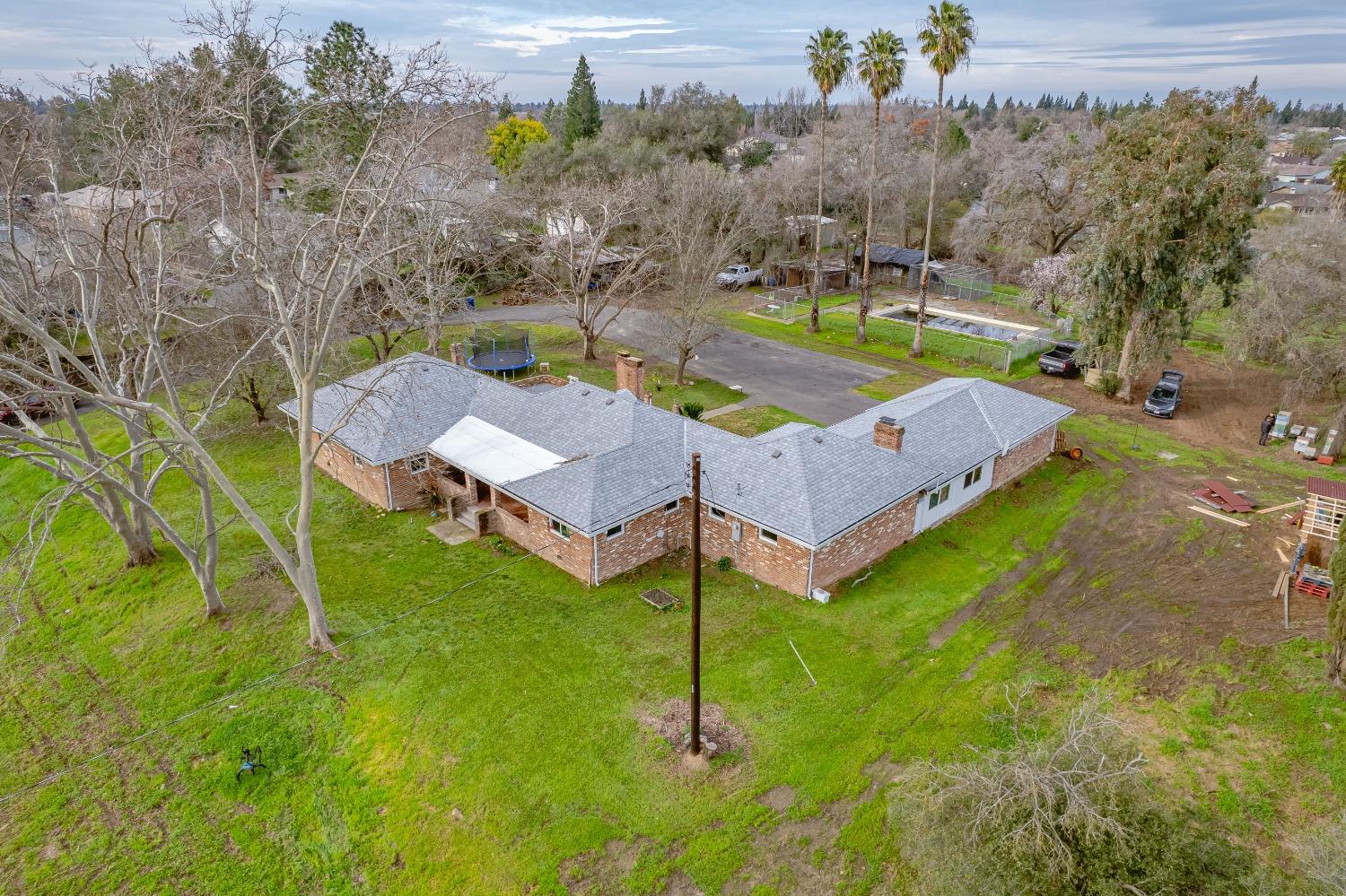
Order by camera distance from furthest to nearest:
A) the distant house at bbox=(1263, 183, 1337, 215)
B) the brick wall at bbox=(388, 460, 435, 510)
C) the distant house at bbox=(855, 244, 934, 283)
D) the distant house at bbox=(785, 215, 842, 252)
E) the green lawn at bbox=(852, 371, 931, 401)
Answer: the distant house at bbox=(1263, 183, 1337, 215) → the distant house at bbox=(855, 244, 934, 283) → the distant house at bbox=(785, 215, 842, 252) → the green lawn at bbox=(852, 371, 931, 401) → the brick wall at bbox=(388, 460, 435, 510)

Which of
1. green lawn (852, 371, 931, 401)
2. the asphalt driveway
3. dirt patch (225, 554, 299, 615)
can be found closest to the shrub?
green lawn (852, 371, 931, 401)

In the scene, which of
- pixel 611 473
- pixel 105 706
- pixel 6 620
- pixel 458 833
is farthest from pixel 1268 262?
pixel 6 620

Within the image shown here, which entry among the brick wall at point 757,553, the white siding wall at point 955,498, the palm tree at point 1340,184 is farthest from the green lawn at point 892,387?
the palm tree at point 1340,184

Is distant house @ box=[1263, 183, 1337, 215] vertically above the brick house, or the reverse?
distant house @ box=[1263, 183, 1337, 215]

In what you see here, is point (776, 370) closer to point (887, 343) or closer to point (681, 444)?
point (887, 343)

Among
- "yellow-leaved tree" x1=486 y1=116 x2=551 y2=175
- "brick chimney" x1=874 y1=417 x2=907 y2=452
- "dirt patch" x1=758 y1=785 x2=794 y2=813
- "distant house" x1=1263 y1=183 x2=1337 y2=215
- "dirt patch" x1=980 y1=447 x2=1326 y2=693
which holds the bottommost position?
"dirt patch" x1=758 y1=785 x2=794 y2=813

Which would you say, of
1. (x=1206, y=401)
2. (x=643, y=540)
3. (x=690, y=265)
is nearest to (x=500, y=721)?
(x=643, y=540)

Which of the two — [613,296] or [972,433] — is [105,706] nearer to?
[972,433]

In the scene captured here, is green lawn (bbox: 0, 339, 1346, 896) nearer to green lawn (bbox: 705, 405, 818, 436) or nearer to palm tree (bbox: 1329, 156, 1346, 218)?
green lawn (bbox: 705, 405, 818, 436)
